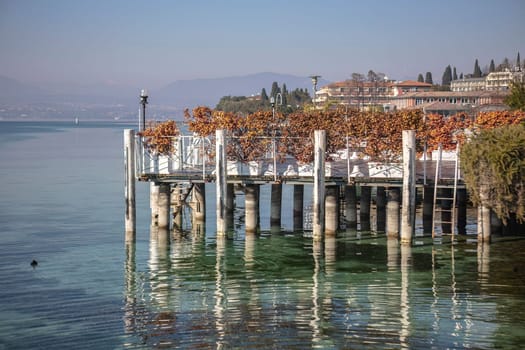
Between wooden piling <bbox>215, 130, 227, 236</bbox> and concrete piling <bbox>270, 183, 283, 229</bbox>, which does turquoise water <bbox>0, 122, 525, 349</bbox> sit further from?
wooden piling <bbox>215, 130, 227, 236</bbox>

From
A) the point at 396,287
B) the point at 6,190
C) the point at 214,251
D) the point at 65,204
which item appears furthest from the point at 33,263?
the point at 6,190

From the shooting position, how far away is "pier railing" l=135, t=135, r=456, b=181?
36406 mm

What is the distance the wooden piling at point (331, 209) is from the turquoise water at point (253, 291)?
0.62 meters

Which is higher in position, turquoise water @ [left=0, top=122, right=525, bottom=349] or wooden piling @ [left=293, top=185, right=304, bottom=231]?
wooden piling @ [left=293, top=185, right=304, bottom=231]

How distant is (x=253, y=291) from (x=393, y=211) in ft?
30.1

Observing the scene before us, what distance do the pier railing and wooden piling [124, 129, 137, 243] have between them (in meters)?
0.88

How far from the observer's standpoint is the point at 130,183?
118 feet

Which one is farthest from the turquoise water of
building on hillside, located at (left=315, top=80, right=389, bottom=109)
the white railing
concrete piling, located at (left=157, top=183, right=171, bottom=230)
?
building on hillside, located at (left=315, top=80, right=389, bottom=109)

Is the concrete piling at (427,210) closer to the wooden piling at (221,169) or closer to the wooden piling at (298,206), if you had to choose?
the wooden piling at (298,206)

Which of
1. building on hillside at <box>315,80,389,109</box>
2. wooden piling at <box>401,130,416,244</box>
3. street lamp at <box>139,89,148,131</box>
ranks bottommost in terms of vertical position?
wooden piling at <box>401,130,416,244</box>

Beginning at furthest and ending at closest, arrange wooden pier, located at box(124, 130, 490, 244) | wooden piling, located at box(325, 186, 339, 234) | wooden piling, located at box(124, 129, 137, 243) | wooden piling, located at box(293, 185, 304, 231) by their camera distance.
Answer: wooden piling, located at box(293, 185, 304, 231) < wooden piling, located at box(124, 129, 137, 243) < wooden piling, located at box(325, 186, 339, 234) < wooden pier, located at box(124, 130, 490, 244)

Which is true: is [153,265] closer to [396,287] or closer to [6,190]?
[396,287]

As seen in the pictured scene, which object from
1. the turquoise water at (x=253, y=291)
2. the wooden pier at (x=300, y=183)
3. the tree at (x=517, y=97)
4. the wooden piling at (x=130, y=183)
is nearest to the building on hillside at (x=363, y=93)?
the tree at (x=517, y=97)

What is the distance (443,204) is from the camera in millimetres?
39625
